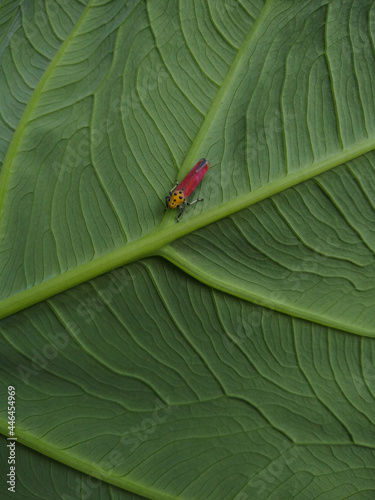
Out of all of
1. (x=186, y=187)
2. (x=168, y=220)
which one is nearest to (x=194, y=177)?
(x=186, y=187)

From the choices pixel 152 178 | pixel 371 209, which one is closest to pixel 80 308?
pixel 152 178

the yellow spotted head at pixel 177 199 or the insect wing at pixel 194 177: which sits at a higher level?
the insect wing at pixel 194 177

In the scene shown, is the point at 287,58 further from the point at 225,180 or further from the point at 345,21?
the point at 225,180

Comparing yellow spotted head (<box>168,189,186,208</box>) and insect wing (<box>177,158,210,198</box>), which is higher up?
insect wing (<box>177,158,210,198</box>)

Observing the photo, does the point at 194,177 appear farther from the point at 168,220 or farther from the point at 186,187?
the point at 168,220
